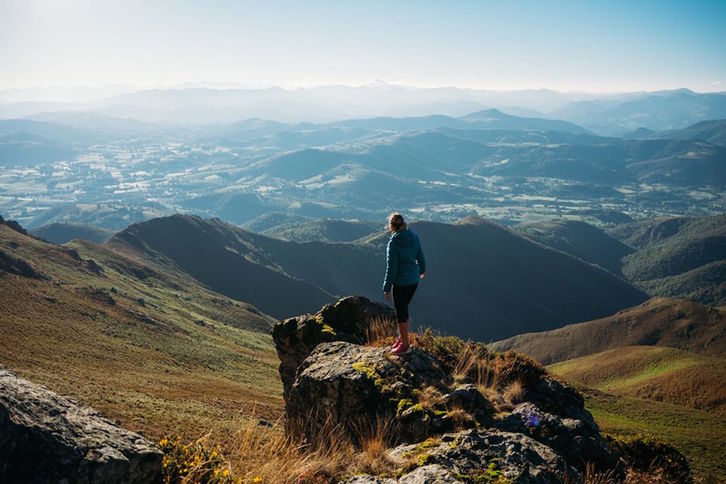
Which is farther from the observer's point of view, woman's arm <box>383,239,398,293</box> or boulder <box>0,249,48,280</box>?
boulder <box>0,249,48,280</box>

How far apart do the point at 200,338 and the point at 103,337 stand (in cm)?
1798

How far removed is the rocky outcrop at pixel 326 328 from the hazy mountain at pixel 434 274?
355 feet

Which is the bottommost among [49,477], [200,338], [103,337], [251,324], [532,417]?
[251,324]

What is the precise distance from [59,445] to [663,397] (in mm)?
57410

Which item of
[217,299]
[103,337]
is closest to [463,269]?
[217,299]

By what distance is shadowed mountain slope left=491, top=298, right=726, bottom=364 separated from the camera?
298ft

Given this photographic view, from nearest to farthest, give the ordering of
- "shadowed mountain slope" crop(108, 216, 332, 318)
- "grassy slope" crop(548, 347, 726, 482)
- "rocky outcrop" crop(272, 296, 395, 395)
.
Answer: "rocky outcrop" crop(272, 296, 395, 395) < "grassy slope" crop(548, 347, 726, 482) < "shadowed mountain slope" crop(108, 216, 332, 318)

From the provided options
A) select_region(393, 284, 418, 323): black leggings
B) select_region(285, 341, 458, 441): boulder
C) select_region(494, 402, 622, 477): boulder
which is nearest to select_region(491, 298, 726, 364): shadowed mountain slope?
select_region(393, 284, 418, 323): black leggings

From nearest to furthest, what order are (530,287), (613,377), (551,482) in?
(551,482)
(613,377)
(530,287)

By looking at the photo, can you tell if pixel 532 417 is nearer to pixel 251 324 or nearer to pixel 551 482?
pixel 551 482

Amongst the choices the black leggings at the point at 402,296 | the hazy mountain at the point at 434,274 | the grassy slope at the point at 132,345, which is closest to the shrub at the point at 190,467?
the grassy slope at the point at 132,345

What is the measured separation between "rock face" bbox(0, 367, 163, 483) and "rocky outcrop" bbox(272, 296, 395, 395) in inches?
348

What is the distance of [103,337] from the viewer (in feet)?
147

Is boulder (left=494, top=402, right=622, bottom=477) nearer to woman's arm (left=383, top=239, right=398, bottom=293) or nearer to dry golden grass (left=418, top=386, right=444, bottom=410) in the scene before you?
dry golden grass (left=418, top=386, right=444, bottom=410)
